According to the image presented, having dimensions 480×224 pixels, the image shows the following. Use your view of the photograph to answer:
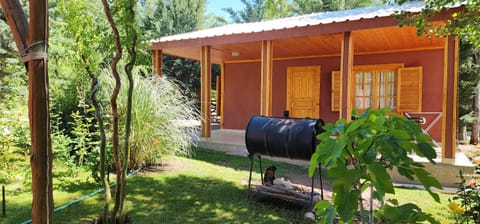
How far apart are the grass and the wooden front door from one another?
424cm

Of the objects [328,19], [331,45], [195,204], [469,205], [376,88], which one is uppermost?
[328,19]

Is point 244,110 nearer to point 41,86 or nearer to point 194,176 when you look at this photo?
point 194,176

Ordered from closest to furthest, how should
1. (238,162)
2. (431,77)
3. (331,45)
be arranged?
1. (238,162)
2. (331,45)
3. (431,77)

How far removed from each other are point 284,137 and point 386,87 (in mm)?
5443

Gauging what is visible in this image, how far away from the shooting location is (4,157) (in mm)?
3686

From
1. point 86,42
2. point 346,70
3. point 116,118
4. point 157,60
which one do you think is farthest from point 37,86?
point 157,60

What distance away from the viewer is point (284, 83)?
29.4ft

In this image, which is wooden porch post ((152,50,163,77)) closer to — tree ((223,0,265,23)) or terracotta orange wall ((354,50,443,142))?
terracotta orange wall ((354,50,443,142))

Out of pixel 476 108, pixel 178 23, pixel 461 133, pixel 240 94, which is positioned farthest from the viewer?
pixel 178 23

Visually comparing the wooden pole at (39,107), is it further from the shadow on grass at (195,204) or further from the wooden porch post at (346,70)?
the wooden porch post at (346,70)

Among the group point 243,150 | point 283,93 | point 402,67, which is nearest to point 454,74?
point 402,67

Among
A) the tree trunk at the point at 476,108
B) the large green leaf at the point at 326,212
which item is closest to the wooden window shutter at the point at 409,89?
the tree trunk at the point at 476,108

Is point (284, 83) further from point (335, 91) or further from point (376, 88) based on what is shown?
point (376, 88)

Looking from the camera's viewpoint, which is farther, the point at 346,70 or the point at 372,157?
the point at 346,70
